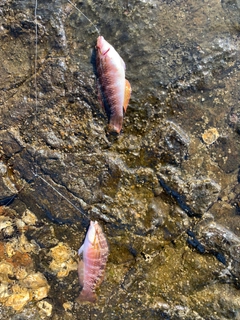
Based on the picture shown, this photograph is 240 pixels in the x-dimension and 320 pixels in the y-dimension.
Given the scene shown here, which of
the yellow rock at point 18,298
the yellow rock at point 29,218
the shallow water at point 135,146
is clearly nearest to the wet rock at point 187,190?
the shallow water at point 135,146

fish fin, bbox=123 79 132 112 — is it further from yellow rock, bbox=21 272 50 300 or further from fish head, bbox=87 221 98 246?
yellow rock, bbox=21 272 50 300

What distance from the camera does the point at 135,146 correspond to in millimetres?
3660

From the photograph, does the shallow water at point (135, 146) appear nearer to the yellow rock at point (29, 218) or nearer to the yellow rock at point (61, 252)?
the yellow rock at point (61, 252)

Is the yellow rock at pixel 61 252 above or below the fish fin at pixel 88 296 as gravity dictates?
above

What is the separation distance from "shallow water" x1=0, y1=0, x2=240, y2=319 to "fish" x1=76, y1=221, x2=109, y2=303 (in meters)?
0.09

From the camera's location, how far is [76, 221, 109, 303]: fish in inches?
141

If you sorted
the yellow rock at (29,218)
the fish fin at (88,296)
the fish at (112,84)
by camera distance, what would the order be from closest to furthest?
the fish at (112,84)
the fish fin at (88,296)
the yellow rock at (29,218)

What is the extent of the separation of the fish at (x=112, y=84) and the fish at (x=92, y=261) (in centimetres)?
120

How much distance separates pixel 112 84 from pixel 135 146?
746 mm

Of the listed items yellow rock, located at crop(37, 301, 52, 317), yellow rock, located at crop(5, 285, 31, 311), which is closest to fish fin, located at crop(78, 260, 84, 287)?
yellow rock, located at crop(37, 301, 52, 317)

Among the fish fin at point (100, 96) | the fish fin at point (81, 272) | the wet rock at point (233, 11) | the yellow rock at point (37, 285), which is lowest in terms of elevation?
the yellow rock at point (37, 285)

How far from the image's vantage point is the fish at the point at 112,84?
3.52 m

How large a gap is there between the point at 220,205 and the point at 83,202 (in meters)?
1.63

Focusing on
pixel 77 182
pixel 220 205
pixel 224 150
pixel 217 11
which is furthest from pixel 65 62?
pixel 220 205
